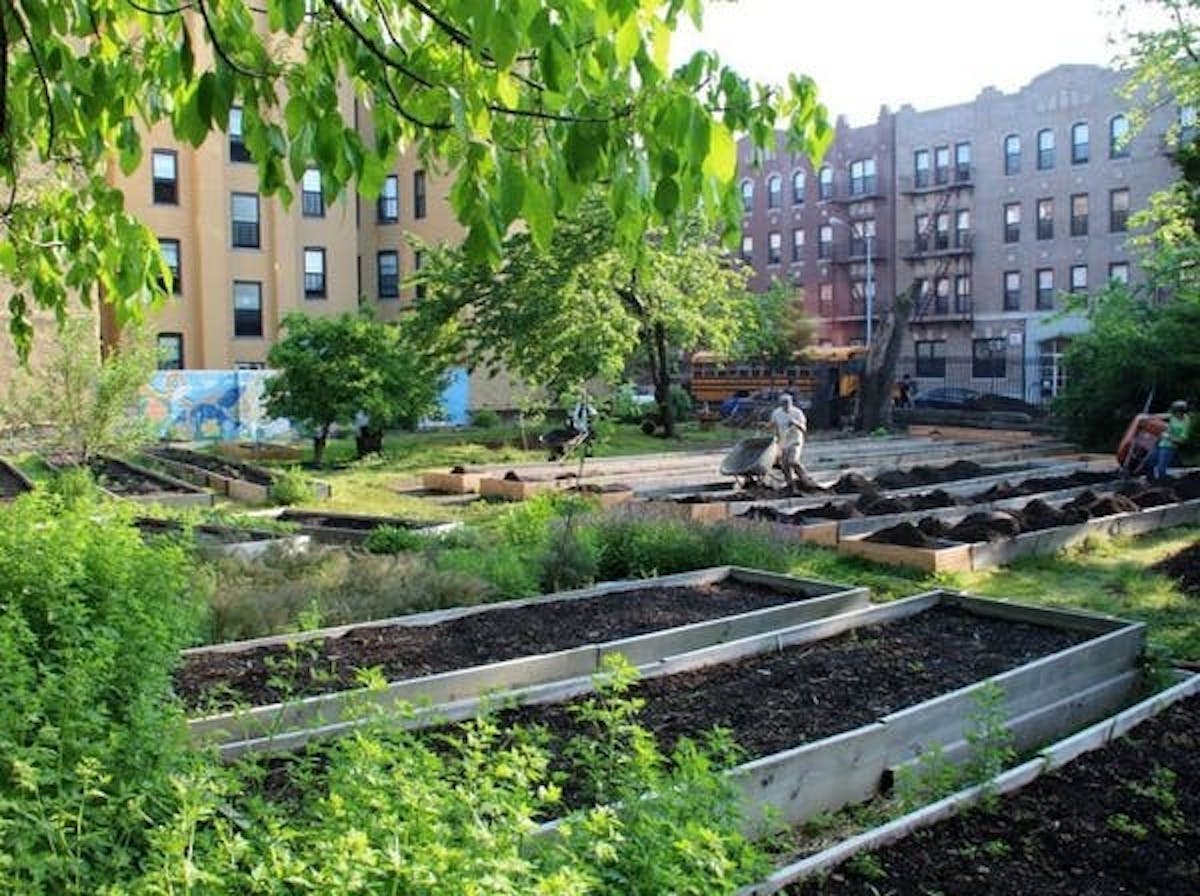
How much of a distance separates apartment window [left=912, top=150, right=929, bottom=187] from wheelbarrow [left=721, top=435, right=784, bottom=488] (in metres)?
49.0

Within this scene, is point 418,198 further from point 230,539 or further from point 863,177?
point 230,539

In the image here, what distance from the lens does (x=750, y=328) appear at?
34219 mm

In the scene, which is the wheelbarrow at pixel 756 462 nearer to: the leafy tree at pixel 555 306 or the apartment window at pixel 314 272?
the leafy tree at pixel 555 306

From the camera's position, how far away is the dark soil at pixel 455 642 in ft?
20.9

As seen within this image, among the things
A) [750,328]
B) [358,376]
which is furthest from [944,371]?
[358,376]

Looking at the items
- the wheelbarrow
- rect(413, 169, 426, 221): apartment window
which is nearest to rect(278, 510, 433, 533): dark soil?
the wheelbarrow

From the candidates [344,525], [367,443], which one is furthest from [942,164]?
[344,525]

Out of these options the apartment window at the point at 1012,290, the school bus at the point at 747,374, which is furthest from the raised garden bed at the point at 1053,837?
the apartment window at the point at 1012,290

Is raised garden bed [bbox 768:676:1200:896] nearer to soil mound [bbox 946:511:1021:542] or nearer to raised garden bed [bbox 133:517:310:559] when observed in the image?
soil mound [bbox 946:511:1021:542]

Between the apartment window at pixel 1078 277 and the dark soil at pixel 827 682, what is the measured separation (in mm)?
50088

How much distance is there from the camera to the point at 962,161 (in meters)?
59.7

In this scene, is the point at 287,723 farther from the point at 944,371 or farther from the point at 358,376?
the point at 944,371

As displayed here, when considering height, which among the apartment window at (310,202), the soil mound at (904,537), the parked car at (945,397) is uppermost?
the apartment window at (310,202)

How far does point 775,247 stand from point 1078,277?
1980cm
